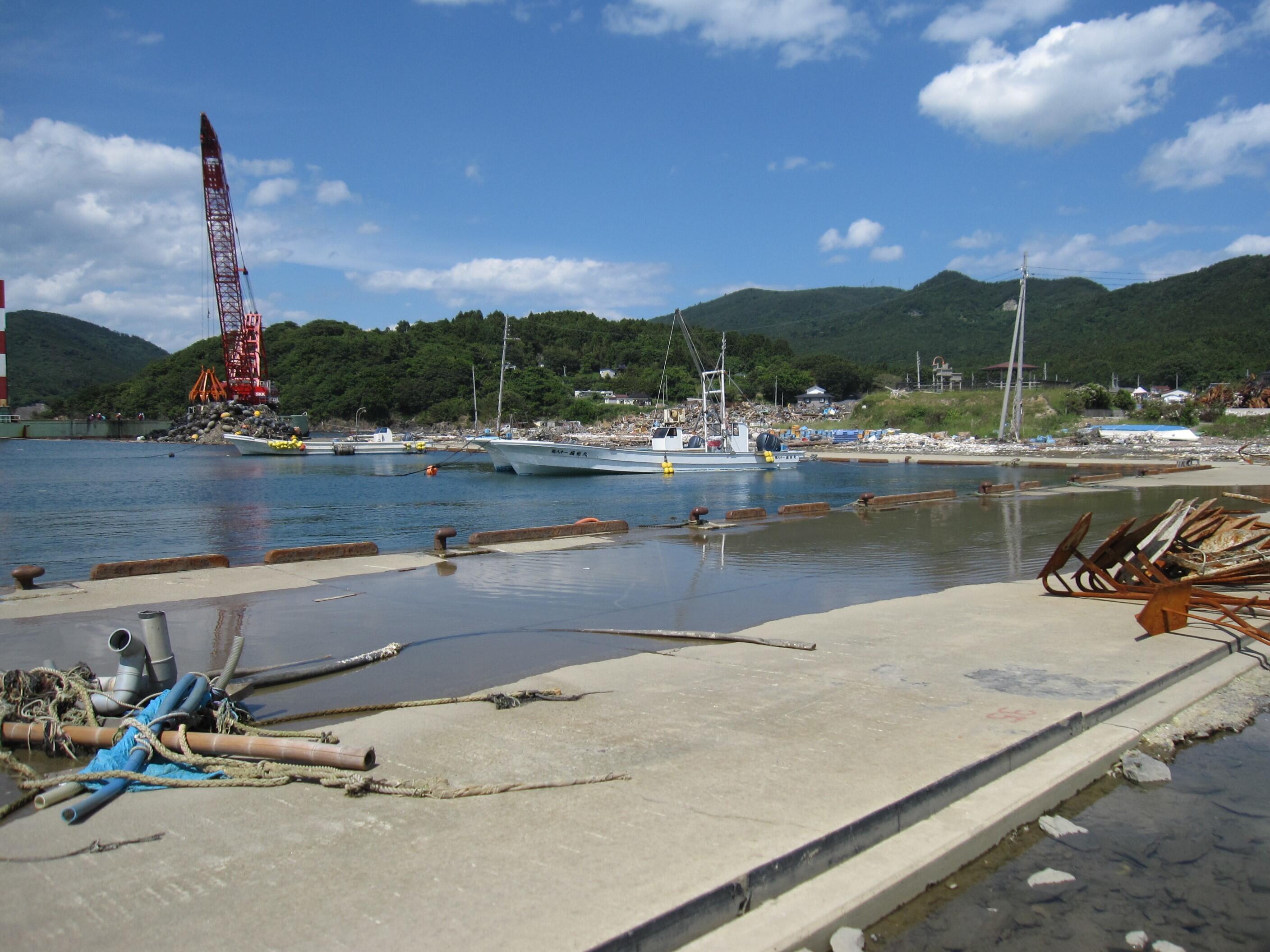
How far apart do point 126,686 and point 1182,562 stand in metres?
9.24

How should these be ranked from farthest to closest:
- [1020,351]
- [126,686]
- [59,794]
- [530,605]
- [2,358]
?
[2,358]
[1020,351]
[530,605]
[126,686]
[59,794]

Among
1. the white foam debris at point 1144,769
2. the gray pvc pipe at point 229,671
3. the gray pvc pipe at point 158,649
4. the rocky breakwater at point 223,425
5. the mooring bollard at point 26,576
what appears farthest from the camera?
the rocky breakwater at point 223,425

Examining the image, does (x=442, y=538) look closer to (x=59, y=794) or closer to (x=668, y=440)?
(x=59, y=794)

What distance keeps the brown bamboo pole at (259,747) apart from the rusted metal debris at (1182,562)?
260 inches

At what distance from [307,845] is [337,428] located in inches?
5724

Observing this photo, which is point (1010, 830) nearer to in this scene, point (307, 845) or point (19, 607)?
point (307, 845)

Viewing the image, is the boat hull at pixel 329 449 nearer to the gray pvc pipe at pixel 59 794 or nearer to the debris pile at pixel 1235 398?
the debris pile at pixel 1235 398

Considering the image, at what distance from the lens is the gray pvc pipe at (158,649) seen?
4.98 m

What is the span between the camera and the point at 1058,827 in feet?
12.9

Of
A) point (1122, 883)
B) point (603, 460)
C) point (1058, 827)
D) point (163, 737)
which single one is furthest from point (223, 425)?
point (1122, 883)

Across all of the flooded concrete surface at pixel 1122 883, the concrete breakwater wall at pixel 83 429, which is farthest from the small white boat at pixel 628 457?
the concrete breakwater wall at pixel 83 429

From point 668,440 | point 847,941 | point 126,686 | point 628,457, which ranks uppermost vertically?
point 668,440

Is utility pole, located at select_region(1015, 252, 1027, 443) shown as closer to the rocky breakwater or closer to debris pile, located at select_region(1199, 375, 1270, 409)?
debris pile, located at select_region(1199, 375, 1270, 409)

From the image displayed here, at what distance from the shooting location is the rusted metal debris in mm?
7785
